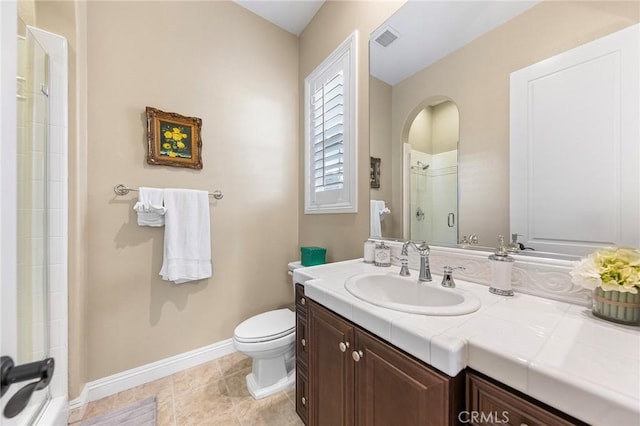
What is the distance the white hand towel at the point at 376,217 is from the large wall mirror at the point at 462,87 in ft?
0.13

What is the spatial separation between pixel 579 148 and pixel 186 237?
2.05 metres

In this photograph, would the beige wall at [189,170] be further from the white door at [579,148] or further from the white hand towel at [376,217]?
the white door at [579,148]

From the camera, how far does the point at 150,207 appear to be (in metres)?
1.52

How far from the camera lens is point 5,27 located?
468mm

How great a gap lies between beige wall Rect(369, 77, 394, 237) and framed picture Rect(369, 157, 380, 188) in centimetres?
2

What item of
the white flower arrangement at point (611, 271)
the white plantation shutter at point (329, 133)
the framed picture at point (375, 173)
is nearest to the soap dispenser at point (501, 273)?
the white flower arrangement at point (611, 271)

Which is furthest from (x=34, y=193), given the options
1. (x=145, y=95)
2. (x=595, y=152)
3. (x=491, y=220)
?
(x=595, y=152)

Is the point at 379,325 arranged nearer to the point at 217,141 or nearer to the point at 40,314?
the point at 40,314

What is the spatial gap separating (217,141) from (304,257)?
1130 mm

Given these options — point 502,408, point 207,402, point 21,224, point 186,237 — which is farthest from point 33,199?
point 502,408

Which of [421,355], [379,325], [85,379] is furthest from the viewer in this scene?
[85,379]

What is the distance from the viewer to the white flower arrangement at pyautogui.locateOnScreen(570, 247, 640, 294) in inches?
24.3

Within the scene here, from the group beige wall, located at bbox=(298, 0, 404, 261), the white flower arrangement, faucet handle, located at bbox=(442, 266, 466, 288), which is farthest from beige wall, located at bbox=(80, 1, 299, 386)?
the white flower arrangement

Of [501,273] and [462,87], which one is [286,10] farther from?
[501,273]
